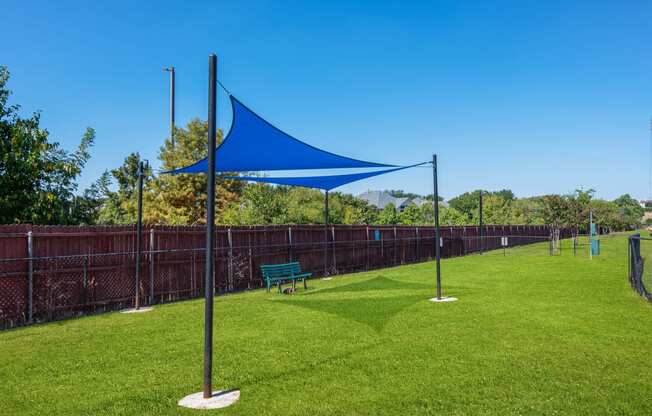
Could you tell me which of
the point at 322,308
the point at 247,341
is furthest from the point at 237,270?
the point at 247,341

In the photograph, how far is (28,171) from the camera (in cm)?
1042

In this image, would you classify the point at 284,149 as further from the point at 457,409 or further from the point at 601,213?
the point at 601,213

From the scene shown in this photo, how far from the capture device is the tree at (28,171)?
1013 cm

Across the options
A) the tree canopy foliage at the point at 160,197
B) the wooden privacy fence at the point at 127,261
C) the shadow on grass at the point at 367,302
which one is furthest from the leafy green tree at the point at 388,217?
the shadow on grass at the point at 367,302

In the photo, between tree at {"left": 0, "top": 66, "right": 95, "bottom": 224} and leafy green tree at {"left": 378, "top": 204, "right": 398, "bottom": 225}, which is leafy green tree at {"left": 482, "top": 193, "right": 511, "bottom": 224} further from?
tree at {"left": 0, "top": 66, "right": 95, "bottom": 224}

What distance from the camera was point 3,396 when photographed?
429cm

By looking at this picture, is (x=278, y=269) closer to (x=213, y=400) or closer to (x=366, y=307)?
(x=366, y=307)

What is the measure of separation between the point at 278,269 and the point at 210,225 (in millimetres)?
8021

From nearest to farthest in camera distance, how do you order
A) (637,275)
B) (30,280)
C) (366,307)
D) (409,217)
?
(30,280), (366,307), (637,275), (409,217)

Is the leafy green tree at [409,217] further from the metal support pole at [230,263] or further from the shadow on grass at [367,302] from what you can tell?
the metal support pole at [230,263]

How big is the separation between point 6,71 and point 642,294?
14.4 m

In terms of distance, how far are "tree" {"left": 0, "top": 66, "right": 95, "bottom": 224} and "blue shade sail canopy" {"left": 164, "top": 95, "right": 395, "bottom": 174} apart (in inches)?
148

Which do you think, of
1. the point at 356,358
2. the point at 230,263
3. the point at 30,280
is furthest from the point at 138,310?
the point at 356,358

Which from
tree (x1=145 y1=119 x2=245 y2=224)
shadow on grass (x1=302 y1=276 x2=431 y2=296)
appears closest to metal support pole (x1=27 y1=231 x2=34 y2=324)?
shadow on grass (x1=302 y1=276 x2=431 y2=296)
